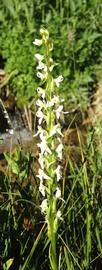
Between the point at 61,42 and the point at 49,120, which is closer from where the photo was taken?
the point at 49,120

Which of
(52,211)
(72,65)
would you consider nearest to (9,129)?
(72,65)

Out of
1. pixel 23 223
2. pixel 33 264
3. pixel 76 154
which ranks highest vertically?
pixel 76 154

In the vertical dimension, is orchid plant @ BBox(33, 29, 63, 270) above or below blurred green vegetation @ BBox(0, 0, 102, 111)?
below

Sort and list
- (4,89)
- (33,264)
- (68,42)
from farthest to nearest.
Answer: (4,89)
(68,42)
(33,264)

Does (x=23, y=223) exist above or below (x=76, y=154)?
below

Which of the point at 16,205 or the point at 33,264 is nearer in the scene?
the point at 33,264

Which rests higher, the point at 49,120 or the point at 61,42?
the point at 61,42

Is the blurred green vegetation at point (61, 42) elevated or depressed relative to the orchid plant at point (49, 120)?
elevated

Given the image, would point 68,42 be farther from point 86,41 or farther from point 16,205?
point 16,205

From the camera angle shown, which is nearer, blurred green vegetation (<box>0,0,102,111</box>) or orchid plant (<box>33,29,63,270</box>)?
orchid plant (<box>33,29,63,270</box>)

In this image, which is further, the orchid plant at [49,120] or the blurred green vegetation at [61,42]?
the blurred green vegetation at [61,42]

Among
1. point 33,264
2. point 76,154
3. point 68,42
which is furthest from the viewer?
point 68,42
